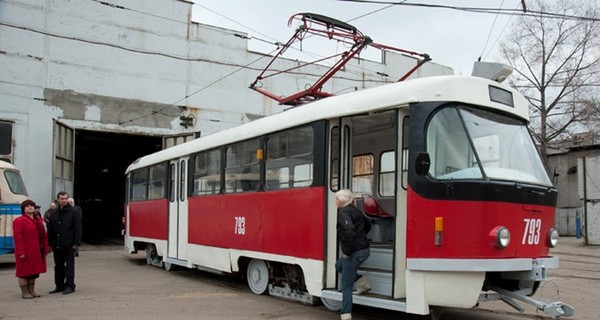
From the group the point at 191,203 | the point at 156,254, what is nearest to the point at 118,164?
the point at 156,254

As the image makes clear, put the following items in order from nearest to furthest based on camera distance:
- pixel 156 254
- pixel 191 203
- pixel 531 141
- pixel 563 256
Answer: pixel 531 141 < pixel 191 203 < pixel 156 254 < pixel 563 256

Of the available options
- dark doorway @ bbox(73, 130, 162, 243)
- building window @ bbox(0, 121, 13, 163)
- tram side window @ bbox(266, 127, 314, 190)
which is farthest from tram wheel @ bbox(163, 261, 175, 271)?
dark doorway @ bbox(73, 130, 162, 243)

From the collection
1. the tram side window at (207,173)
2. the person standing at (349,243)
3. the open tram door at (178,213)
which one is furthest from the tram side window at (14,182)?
the person standing at (349,243)

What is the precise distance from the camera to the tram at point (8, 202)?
13914 mm

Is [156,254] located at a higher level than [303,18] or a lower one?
lower

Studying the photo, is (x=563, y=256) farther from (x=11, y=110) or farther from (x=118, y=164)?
(x=118, y=164)

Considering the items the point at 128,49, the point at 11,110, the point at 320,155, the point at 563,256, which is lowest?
the point at 563,256

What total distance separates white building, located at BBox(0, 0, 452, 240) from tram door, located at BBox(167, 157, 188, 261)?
777cm

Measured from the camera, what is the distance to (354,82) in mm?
26859

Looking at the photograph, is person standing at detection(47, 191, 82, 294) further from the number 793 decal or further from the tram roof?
the number 793 decal

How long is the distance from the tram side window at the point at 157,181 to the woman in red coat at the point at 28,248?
3.64 m

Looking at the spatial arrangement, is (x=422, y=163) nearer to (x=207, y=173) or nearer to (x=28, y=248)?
(x=207, y=173)

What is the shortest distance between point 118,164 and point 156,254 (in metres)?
22.5

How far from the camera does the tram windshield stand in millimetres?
6293
